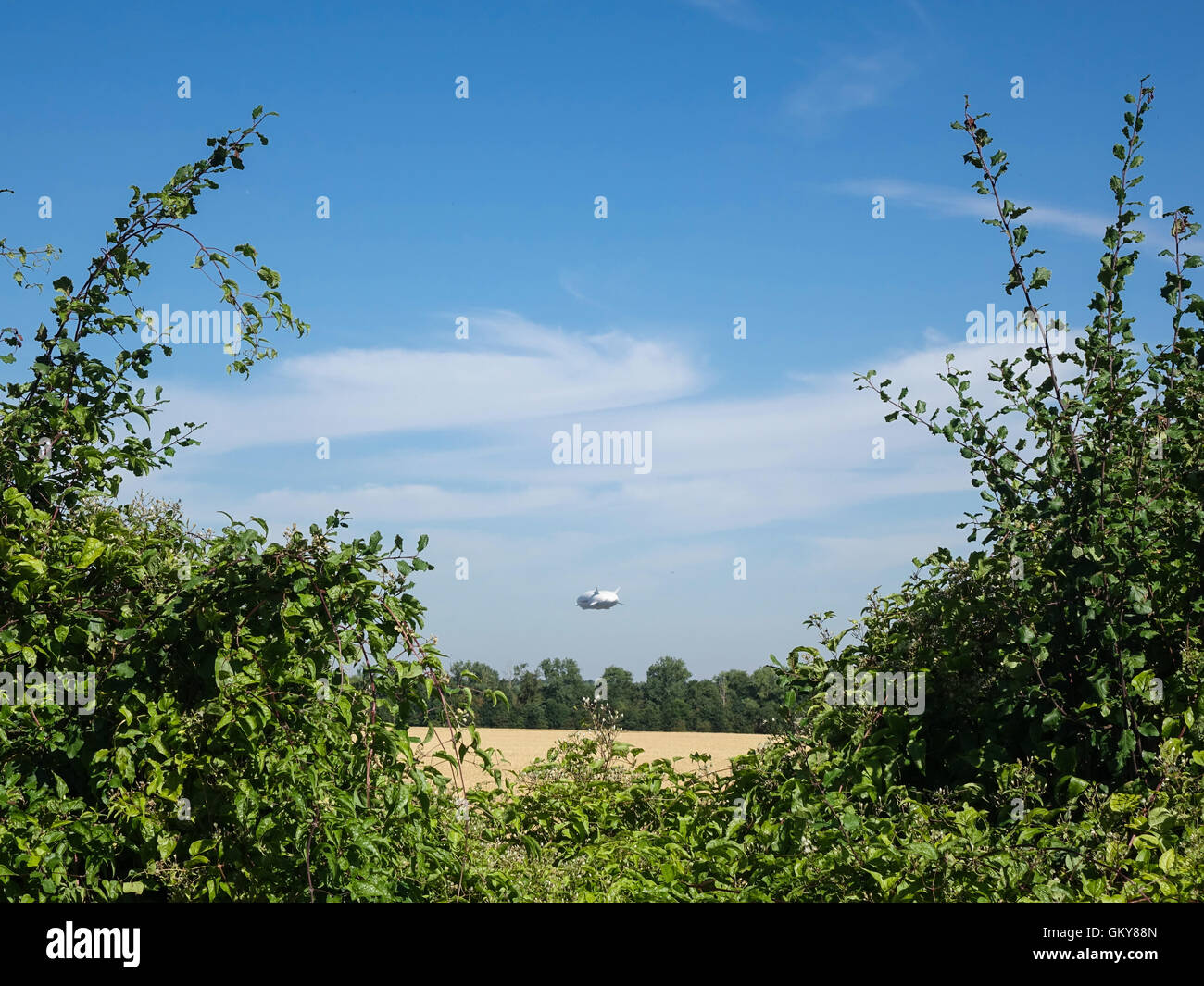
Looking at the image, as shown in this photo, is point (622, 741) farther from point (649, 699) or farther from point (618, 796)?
point (649, 699)

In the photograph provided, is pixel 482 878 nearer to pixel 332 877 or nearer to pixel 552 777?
pixel 332 877

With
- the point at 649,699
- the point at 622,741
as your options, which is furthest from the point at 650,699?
the point at 622,741

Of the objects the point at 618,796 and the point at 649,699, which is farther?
the point at 649,699

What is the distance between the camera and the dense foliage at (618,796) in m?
3.88

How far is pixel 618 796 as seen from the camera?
211 inches

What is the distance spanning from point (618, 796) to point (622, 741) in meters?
0.58

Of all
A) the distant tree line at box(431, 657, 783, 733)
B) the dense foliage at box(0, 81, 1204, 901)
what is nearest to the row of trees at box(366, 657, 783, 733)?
the distant tree line at box(431, 657, 783, 733)

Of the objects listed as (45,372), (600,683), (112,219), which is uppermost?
(112,219)

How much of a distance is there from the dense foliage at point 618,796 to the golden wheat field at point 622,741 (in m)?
0.29

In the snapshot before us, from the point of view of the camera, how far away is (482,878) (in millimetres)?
4129

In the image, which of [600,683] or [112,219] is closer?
[112,219]

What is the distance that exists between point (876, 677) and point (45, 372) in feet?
14.4
